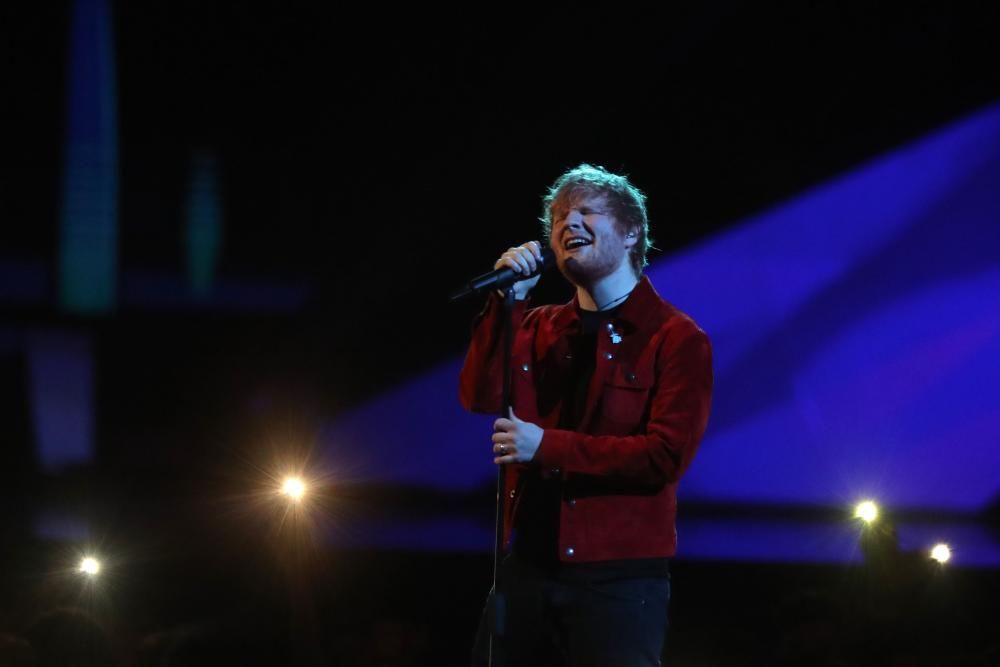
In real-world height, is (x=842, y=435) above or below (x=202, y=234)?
below

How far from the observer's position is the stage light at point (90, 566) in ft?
9.60

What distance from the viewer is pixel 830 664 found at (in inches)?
126

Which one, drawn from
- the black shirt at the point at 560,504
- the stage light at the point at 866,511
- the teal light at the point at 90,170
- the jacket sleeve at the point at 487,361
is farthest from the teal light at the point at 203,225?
the stage light at the point at 866,511

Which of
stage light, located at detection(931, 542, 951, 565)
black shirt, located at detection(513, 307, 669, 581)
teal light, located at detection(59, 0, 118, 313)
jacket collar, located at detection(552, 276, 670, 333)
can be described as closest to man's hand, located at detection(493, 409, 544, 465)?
black shirt, located at detection(513, 307, 669, 581)

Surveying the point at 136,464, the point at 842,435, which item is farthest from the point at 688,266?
the point at 136,464

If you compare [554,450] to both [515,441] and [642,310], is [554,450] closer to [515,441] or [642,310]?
[515,441]

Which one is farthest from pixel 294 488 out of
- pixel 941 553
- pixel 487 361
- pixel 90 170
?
pixel 941 553

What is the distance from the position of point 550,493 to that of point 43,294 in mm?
2109

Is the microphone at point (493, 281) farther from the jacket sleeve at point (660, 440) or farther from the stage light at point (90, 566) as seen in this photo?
the stage light at point (90, 566)

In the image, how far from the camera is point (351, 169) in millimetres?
3340

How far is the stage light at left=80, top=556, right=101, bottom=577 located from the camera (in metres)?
2.93

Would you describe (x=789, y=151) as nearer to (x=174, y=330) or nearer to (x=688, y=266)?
(x=688, y=266)

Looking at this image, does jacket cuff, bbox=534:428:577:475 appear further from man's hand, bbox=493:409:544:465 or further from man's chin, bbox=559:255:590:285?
man's chin, bbox=559:255:590:285

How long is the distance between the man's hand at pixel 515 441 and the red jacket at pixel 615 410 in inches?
1.1
